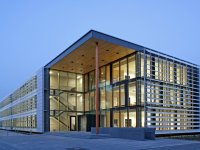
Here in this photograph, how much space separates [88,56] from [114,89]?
14.9ft

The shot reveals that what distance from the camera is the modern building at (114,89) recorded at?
24.5m

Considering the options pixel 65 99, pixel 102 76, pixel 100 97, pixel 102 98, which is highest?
pixel 102 76

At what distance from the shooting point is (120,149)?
13.1 meters

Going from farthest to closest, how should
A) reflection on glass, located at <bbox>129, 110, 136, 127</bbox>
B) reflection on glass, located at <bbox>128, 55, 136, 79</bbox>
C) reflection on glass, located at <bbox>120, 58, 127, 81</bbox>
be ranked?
reflection on glass, located at <bbox>120, 58, 127, 81</bbox> → reflection on glass, located at <bbox>128, 55, 136, 79</bbox> → reflection on glass, located at <bbox>129, 110, 136, 127</bbox>

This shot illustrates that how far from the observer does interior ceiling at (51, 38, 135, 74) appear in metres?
24.1

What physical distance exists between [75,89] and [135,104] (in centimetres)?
1236

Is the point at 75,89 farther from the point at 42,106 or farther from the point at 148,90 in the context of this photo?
the point at 148,90

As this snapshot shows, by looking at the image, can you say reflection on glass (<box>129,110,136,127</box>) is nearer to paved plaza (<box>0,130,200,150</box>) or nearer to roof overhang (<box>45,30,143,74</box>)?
paved plaza (<box>0,130,200,150</box>)

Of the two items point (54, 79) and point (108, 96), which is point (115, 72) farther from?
point (54, 79)

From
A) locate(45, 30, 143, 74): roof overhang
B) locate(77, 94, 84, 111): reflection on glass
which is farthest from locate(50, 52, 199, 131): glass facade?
locate(45, 30, 143, 74): roof overhang

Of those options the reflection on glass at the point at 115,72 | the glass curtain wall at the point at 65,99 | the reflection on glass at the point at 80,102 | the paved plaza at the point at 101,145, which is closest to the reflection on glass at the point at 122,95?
the reflection on glass at the point at 115,72

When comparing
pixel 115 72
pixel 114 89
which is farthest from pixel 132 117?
pixel 115 72

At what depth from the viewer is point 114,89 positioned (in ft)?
94.3

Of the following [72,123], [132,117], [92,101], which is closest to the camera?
[132,117]
